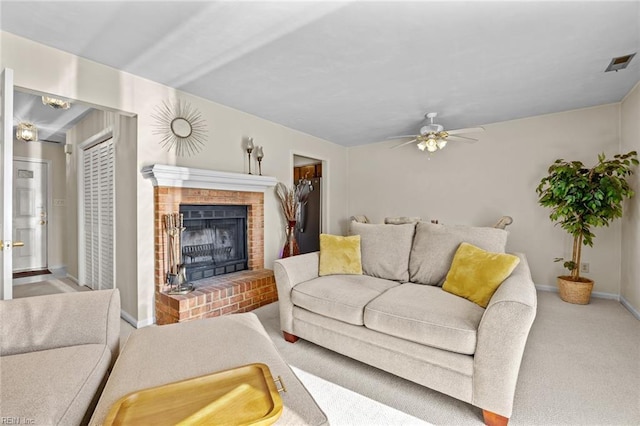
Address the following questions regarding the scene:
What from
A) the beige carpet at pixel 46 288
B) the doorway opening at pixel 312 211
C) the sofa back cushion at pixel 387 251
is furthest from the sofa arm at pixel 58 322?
the doorway opening at pixel 312 211

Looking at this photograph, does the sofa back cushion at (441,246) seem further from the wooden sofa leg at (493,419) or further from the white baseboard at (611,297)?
the white baseboard at (611,297)

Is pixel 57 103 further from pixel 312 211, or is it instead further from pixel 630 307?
pixel 630 307

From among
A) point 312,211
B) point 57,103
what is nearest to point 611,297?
point 312,211

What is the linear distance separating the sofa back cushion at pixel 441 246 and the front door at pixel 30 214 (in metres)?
6.40

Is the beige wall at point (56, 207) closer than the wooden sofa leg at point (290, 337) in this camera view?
No

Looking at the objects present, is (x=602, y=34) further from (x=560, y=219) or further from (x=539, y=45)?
(x=560, y=219)

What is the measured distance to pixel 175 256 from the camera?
9.61ft

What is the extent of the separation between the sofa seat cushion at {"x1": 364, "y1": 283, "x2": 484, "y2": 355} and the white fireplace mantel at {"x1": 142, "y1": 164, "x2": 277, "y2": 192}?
2202 mm

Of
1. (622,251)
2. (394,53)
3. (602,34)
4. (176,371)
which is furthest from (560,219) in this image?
(176,371)

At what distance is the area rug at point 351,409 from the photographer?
4.94 feet

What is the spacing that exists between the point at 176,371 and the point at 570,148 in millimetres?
4950

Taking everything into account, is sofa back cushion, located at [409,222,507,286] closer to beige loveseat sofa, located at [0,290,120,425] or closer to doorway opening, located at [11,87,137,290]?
beige loveseat sofa, located at [0,290,120,425]

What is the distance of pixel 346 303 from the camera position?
79.8 inches

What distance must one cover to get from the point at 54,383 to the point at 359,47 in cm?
→ 264
